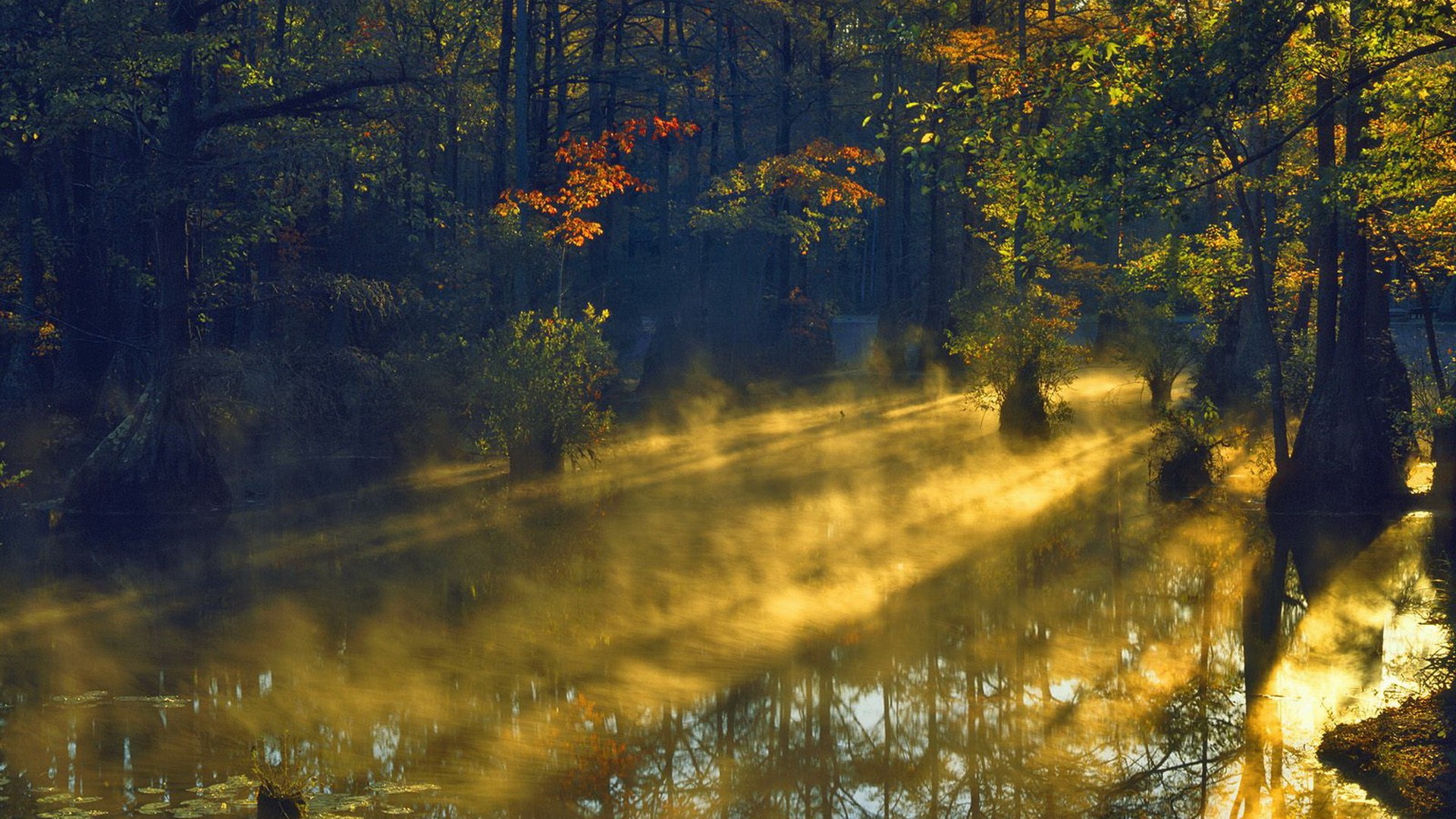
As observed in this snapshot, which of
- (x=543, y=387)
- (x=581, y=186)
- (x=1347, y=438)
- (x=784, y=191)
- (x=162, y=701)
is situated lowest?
(x=162, y=701)

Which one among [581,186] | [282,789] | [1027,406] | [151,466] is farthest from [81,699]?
[581,186]

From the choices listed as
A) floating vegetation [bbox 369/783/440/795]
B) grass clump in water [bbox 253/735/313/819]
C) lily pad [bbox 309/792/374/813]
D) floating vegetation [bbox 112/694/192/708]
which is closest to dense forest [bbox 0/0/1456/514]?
floating vegetation [bbox 369/783/440/795]

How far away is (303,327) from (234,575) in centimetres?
1294

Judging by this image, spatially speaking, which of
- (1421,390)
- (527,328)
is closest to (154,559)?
(527,328)

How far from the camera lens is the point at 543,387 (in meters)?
21.7

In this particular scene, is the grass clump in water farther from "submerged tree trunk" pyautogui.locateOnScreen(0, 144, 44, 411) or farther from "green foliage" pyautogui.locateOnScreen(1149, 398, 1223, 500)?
"submerged tree trunk" pyautogui.locateOnScreen(0, 144, 44, 411)

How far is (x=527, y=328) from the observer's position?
2286 centimetres

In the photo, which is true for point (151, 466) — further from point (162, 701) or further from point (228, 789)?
point (228, 789)

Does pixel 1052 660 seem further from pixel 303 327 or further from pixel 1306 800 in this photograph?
pixel 303 327

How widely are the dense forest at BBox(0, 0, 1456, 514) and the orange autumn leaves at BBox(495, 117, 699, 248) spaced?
15 cm

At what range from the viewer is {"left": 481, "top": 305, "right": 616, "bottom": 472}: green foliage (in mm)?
21641

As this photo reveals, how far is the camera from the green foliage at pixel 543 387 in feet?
71.0

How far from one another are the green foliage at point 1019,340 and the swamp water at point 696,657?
4.20 meters

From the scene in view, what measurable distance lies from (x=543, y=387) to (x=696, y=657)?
33.7 ft
